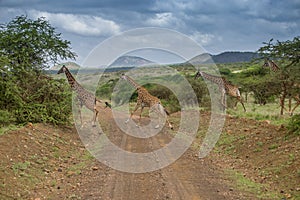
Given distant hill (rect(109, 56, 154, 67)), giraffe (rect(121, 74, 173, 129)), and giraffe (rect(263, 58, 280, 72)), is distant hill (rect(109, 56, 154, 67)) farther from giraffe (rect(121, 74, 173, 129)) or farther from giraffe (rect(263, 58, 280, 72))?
giraffe (rect(263, 58, 280, 72))

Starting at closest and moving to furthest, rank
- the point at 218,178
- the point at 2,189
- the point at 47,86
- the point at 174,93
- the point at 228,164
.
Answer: the point at 2,189
the point at 218,178
the point at 228,164
the point at 47,86
the point at 174,93

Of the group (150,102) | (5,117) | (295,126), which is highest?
(295,126)

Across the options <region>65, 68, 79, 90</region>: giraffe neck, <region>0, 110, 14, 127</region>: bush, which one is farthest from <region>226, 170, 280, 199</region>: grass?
<region>65, 68, 79, 90</region>: giraffe neck

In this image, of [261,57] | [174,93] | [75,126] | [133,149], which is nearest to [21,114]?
[75,126]

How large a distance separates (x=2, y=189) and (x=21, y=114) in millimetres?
7300

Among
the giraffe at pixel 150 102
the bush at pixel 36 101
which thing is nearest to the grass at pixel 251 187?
the bush at pixel 36 101

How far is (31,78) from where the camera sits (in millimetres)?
16797

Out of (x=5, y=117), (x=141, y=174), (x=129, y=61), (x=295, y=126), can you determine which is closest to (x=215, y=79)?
(x=129, y=61)

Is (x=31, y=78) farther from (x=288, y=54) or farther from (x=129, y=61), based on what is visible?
(x=288, y=54)

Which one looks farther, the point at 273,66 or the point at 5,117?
the point at 273,66

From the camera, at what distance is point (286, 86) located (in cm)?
1916

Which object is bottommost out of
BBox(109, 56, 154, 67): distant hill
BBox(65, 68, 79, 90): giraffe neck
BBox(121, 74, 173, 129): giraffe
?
BBox(121, 74, 173, 129): giraffe

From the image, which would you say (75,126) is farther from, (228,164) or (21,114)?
(228,164)

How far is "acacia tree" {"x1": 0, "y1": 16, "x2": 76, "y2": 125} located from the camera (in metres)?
15.2
